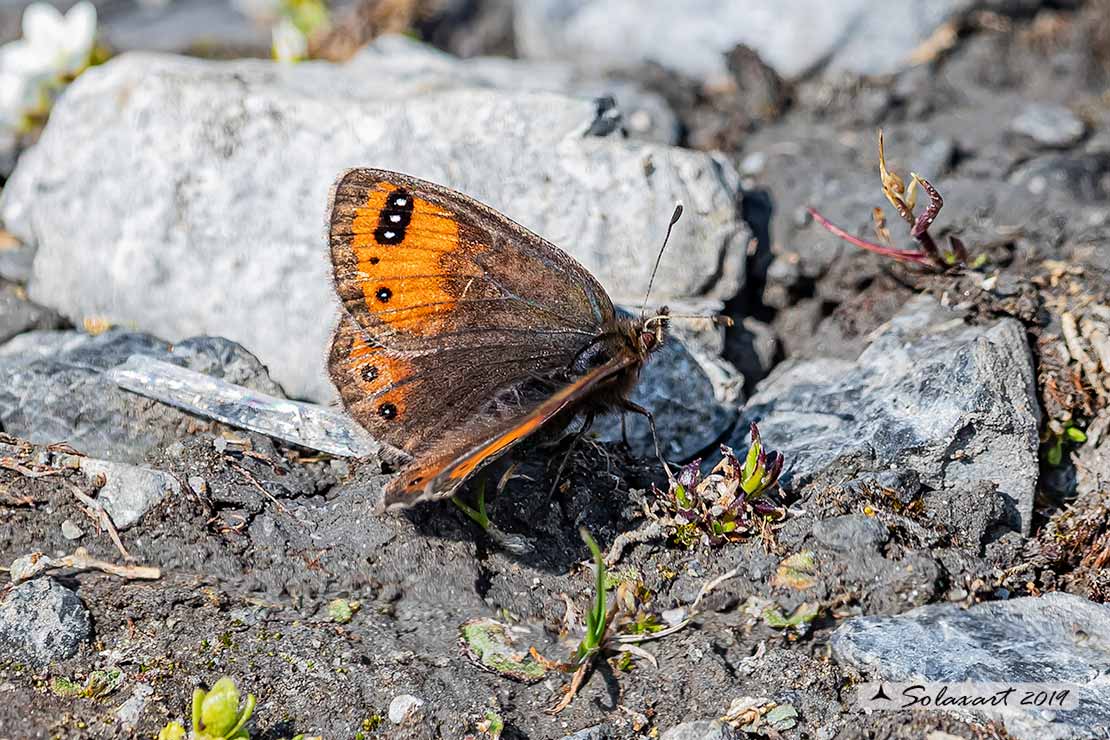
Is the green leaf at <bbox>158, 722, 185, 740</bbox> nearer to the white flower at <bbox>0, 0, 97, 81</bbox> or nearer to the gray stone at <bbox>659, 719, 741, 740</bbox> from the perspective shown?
the gray stone at <bbox>659, 719, 741, 740</bbox>

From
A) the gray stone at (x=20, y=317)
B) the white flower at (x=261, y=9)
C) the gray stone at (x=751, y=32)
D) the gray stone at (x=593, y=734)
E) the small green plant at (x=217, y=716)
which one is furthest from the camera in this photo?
the white flower at (x=261, y=9)

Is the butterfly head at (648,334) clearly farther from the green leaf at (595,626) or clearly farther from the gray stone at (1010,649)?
the gray stone at (1010,649)

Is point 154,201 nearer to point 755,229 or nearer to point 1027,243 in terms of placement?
point 755,229

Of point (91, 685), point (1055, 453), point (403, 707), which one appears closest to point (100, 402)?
point (91, 685)

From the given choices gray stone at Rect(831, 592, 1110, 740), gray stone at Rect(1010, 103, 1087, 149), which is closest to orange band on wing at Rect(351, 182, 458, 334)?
gray stone at Rect(831, 592, 1110, 740)

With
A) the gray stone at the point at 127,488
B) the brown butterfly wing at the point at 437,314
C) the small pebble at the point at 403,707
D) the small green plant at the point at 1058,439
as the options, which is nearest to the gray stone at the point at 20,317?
the gray stone at the point at 127,488

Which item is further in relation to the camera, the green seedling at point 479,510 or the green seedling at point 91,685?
the green seedling at point 479,510

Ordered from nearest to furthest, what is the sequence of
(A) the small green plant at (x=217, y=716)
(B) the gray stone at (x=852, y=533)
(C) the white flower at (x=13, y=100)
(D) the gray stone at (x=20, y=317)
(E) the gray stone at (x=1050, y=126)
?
(A) the small green plant at (x=217, y=716)
(B) the gray stone at (x=852, y=533)
(D) the gray stone at (x=20, y=317)
(E) the gray stone at (x=1050, y=126)
(C) the white flower at (x=13, y=100)
